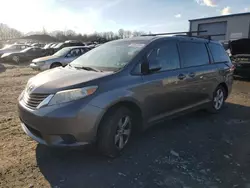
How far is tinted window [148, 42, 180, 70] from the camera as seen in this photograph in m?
4.18

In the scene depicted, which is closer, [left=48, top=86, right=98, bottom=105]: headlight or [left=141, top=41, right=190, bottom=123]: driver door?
[left=48, top=86, right=98, bottom=105]: headlight

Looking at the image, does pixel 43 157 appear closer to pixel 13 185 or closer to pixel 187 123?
pixel 13 185

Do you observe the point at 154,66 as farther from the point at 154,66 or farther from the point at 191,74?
the point at 191,74

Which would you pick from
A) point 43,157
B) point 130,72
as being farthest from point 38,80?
point 130,72

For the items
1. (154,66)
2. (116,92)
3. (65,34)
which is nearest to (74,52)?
(154,66)

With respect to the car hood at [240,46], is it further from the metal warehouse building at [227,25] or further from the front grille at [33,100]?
the metal warehouse building at [227,25]

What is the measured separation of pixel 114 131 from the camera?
353 cm

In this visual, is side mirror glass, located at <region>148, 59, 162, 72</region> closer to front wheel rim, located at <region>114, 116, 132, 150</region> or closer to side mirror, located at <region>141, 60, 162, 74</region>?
side mirror, located at <region>141, 60, 162, 74</region>

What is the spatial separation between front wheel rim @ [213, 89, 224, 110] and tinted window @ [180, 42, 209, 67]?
39.9 inches

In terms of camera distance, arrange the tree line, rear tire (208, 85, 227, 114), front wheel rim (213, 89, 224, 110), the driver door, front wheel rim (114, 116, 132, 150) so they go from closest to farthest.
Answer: front wheel rim (114, 116, 132, 150) < the driver door < rear tire (208, 85, 227, 114) < front wheel rim (213, 89, 224, 110) < the tree line

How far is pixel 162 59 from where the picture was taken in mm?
4344

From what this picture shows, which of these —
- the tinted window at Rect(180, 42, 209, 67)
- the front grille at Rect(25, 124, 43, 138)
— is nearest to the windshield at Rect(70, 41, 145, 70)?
the tinted window at Rect(180, 42, 209, 67)

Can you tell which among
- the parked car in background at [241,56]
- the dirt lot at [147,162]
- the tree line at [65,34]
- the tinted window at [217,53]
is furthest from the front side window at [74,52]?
the tree line at [65,34]

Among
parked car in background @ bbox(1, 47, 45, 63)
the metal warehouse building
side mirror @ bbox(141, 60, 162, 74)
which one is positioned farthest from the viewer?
the metal warehouse building
